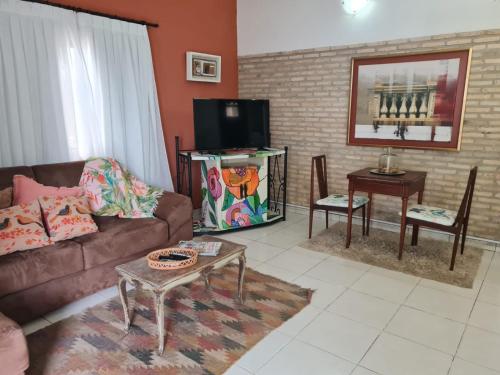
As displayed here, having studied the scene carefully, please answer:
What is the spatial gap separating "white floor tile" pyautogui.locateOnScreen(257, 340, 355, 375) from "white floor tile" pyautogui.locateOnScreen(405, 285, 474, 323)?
86cm

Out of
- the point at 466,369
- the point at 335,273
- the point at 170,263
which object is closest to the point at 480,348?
the point at 466,369

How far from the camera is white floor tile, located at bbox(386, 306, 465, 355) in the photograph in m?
2.08

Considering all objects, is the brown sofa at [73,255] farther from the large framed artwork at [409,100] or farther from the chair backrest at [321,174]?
the large framed artwork at [409,100]

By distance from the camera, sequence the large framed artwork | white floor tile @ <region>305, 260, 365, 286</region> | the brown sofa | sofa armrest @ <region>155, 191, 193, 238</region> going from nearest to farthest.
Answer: the brown sofa < white floor tile @ <region>305, 260, 365, 286</region> < sofa armrest @ <region>155, 191, 193, 238</region> < the large framed artwork

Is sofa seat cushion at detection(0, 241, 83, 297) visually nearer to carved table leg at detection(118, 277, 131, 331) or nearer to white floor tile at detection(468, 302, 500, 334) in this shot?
carved table leg at detection(118, 277, 131, 331)

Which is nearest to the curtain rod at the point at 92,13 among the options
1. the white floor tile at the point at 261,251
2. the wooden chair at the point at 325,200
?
the wooden chair at the point at 325,200

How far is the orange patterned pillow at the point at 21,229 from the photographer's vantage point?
7.32 ft

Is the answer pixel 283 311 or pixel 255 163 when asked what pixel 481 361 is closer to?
pixel 283 311

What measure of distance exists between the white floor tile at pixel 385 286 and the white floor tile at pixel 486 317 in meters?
0.42

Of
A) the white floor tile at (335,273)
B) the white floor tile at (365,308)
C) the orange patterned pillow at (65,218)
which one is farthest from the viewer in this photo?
the white floor tile at (335,273)

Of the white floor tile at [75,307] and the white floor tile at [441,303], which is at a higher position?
the white floor tile at [441,303]

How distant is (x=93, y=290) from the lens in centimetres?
254

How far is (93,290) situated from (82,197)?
2.33ft

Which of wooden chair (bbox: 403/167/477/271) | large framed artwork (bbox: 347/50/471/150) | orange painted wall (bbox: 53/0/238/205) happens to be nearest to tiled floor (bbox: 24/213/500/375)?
wooden chair (bbox: 403/167/477/271)
